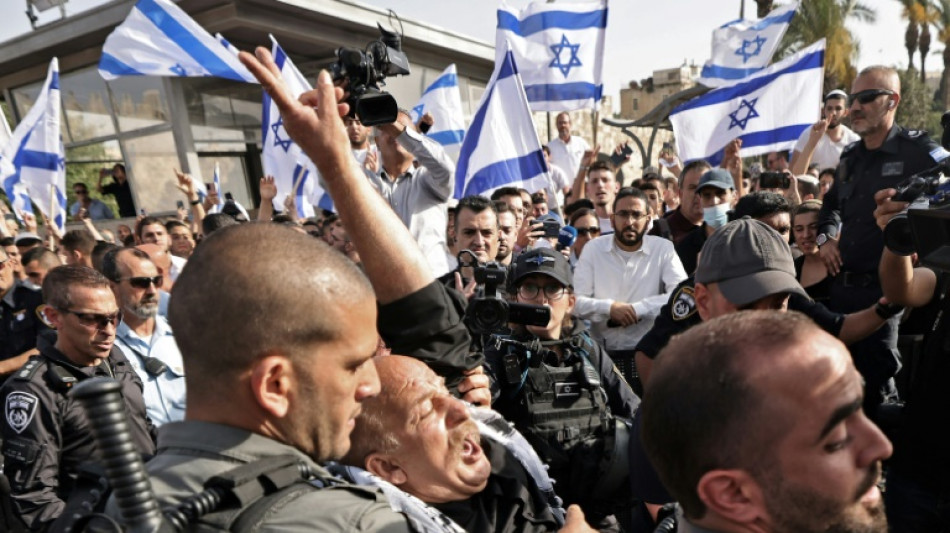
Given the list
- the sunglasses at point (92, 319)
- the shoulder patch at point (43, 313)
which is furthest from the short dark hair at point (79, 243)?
the sunglasses at point (92, 319)

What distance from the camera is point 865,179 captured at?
187 inches

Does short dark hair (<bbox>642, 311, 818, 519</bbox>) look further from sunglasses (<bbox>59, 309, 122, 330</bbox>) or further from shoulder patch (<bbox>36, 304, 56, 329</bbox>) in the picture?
shoulder patch (<bbox>36, 304, 56, 329</bbox>)

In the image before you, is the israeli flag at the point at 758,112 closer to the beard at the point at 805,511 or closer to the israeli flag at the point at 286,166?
the israeli flag at the point at 286,166

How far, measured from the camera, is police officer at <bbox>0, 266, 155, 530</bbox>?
2.97m

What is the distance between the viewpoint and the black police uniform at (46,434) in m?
2.96

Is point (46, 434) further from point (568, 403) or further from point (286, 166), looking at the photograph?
point (286, 166)

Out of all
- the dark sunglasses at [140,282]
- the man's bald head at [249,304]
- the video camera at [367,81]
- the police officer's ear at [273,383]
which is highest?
the video camera at [367,81]

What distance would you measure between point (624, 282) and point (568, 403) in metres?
2.00

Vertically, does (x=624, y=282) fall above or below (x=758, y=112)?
below

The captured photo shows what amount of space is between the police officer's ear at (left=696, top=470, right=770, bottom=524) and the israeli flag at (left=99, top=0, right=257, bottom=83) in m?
6.37

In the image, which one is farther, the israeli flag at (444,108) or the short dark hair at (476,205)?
the israeli flag at (444,108)

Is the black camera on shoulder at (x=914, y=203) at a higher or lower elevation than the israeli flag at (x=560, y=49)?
lower

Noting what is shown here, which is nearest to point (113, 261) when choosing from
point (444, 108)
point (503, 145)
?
point (503, 145)

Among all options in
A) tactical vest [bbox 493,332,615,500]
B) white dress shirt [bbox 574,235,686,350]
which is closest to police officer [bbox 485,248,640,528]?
tactical vest [bbox 493,332,615,500]
